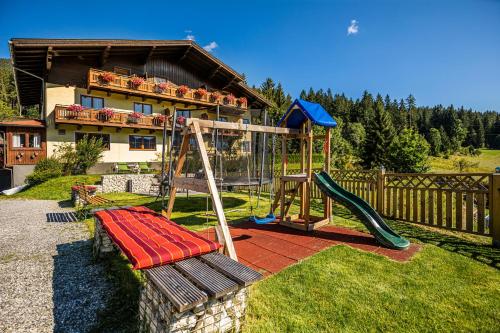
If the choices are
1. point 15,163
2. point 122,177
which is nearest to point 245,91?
point 122,177

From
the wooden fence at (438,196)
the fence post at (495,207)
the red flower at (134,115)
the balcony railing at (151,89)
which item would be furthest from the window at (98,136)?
the fence post at (495,207)

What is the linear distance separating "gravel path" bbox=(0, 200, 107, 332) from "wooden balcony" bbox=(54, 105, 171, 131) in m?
11.8

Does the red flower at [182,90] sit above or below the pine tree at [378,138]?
above

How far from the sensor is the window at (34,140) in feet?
60.0

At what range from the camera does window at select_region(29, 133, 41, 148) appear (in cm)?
1828

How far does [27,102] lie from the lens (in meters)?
27.7

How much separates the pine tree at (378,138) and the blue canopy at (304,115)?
35043mm

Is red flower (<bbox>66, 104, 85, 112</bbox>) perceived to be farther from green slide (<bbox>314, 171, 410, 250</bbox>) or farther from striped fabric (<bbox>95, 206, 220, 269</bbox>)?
green slide (<bbox>314, 171, 410, 250</bbox>)

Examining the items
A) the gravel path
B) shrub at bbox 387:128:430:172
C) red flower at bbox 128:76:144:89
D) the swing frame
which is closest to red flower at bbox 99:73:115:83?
→ red flower at bbox 128:76:144:89

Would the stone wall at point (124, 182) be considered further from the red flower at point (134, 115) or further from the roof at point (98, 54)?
the roof at point (98, 54)

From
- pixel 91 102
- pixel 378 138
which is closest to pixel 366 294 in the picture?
pixel 91 102

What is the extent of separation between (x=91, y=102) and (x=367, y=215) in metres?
21.9

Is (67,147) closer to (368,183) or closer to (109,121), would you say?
(109,121)

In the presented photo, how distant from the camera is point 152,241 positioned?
3.18m
